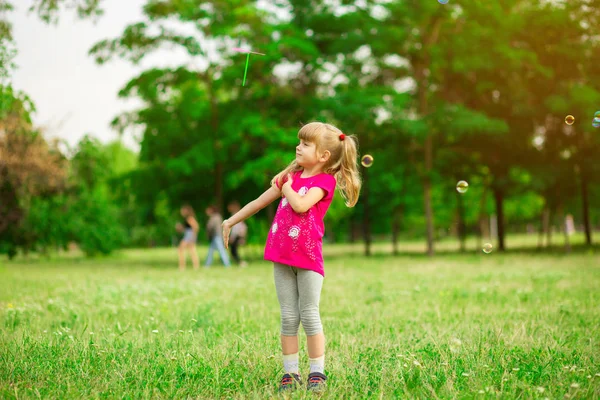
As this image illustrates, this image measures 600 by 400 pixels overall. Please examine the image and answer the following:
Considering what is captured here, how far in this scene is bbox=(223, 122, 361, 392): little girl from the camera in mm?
4117

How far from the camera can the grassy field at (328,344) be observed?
4.12 meters

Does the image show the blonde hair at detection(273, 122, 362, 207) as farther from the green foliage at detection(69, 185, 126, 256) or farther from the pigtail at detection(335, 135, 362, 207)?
the green foliage at detection(69, 185, 126, 256)

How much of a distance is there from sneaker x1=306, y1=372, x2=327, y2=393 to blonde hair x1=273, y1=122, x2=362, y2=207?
1.24m

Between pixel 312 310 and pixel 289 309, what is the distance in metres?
0.17

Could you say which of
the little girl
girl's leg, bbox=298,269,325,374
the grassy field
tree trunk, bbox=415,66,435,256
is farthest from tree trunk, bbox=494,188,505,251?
girl's leg, bbox=298,269,325,374

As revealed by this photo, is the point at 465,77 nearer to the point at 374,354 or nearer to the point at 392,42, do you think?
the point at 392,42

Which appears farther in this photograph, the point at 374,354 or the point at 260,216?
the point at 260,216

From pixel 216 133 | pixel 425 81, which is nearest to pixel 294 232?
pixel 216 133

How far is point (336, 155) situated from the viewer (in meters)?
4.40

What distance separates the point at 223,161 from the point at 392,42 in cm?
768

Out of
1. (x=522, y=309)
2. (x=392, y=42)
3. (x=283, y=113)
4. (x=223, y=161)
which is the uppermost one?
(x=392, y=42)

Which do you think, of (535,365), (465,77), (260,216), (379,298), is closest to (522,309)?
(379,298)

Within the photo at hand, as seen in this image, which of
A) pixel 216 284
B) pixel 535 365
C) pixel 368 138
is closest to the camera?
pixel 535 365

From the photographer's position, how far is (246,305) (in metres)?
8.23
